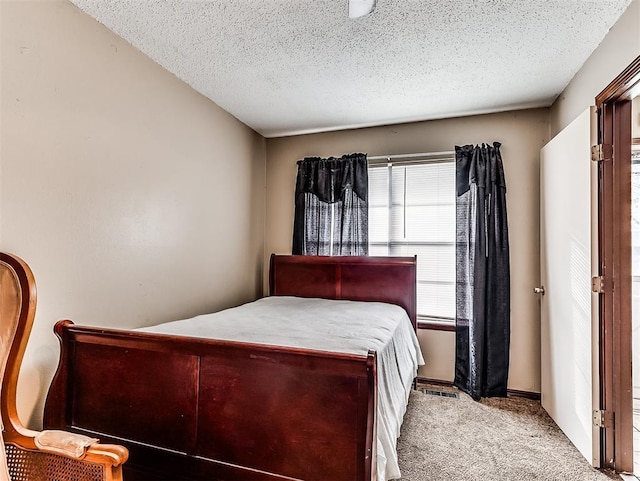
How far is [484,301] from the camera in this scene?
2969 mm

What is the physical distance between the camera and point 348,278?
3.34 meters

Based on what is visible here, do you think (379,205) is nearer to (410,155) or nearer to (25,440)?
(410,155)

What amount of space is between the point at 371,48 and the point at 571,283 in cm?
195

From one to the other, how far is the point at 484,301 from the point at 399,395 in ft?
4.79

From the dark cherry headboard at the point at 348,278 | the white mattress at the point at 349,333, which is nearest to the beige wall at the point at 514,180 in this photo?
the dark cherry headboard at the point at 348,278

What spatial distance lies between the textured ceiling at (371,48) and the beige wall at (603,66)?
0.06m

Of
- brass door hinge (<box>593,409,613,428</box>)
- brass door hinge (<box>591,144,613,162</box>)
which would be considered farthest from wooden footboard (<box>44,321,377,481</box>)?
brass door hinge (<box>591,144,613,162</box>)

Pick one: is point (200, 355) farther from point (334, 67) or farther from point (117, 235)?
point (334, 67)

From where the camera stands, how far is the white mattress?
1564mm

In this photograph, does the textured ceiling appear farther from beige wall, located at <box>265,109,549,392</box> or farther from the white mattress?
the white mattress

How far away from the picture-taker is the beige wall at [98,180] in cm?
160

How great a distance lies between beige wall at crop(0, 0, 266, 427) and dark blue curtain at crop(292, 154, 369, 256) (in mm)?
897

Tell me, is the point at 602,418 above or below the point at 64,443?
below

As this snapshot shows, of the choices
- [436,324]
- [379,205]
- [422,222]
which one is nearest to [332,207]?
[379,205]
